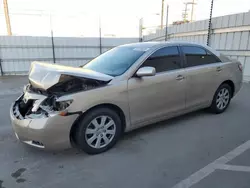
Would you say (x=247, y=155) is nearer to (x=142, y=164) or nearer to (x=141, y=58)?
(x=142, y=164)

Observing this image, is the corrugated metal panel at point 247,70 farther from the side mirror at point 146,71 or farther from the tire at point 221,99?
the side mirror at point 146,71

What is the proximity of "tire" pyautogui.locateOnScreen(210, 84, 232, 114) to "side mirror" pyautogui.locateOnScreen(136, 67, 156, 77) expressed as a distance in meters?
1.90

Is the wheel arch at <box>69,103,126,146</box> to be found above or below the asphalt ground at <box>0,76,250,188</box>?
above

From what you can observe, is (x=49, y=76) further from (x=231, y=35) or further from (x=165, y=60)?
(x=231, y=35)

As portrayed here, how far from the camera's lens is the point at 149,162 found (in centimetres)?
266

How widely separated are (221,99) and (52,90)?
340cm

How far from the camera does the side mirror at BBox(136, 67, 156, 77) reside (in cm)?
294

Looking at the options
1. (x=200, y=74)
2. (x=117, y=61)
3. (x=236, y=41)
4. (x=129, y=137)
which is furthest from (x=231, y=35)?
(x=129, y=137)

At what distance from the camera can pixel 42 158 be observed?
9.22 feet

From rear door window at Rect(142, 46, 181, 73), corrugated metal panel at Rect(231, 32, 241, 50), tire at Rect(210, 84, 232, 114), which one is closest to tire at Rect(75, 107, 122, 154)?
rear door window at Rect(142, 46, 181, 73)

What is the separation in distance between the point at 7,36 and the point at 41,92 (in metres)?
11.2

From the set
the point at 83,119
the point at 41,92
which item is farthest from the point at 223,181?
the point at 41,92

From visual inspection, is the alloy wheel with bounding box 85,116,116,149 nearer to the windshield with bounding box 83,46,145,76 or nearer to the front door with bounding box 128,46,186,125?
the front door with bounding box 128,46,186,125

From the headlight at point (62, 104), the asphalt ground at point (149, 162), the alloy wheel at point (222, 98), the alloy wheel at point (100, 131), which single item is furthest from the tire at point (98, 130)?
the alloy wheel at point (222, 98)
